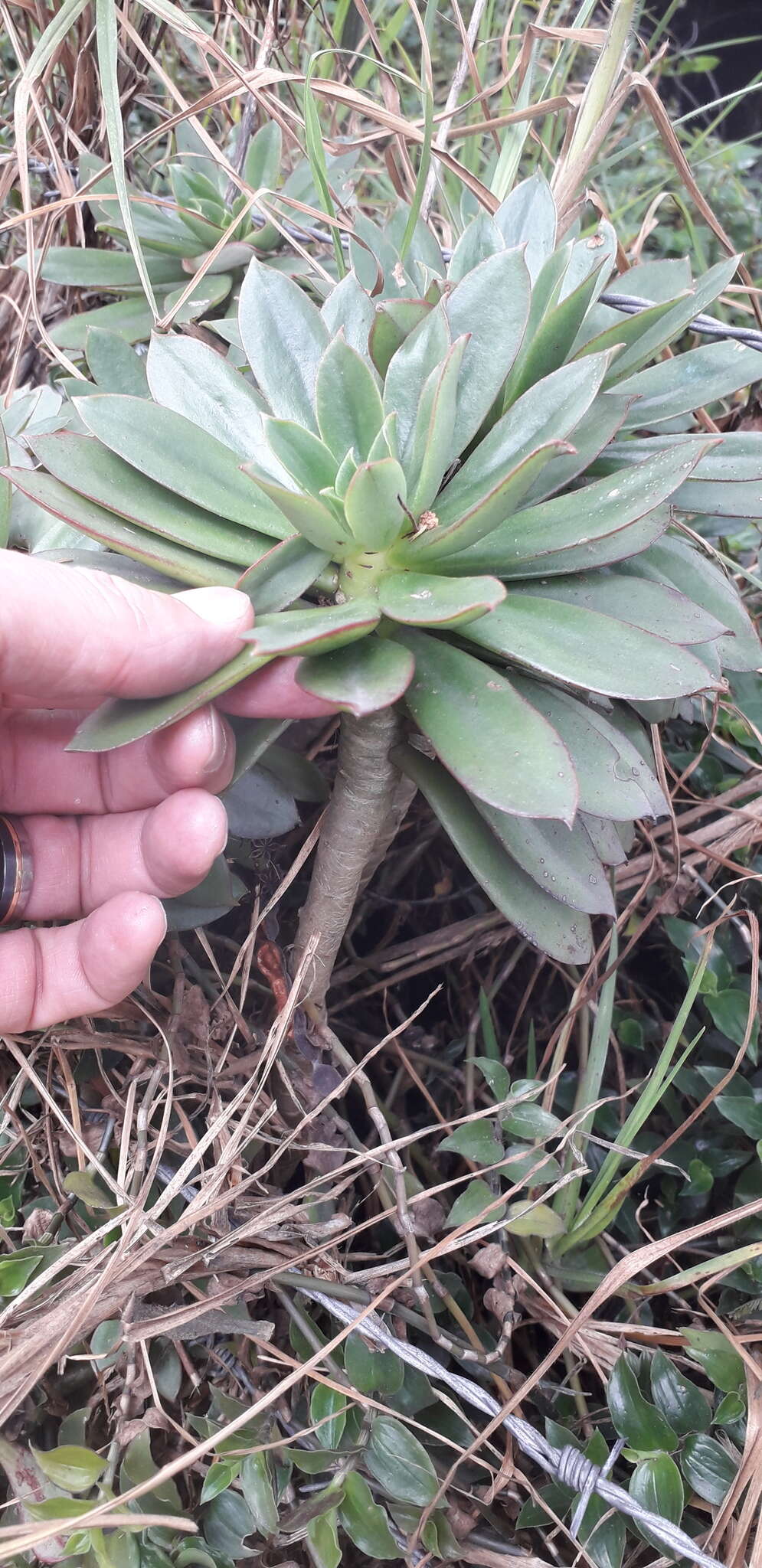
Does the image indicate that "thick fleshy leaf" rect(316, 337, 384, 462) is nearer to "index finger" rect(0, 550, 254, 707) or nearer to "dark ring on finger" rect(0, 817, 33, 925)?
"index finger" rect(0, 550, 254, 707)

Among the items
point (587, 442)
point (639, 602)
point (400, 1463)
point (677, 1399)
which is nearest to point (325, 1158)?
point (400, 1463)

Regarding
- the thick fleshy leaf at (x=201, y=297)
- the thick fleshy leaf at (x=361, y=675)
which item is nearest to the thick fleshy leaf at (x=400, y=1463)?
the thick fleshy leaf at (x=361, y=675)

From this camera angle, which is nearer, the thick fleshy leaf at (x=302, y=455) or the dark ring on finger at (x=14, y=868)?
the thick fleshy leaf at (x=302, y=455)

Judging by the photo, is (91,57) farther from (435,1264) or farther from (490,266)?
(435,1264)

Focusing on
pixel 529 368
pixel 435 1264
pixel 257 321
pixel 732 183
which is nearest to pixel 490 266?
pixel 529 368

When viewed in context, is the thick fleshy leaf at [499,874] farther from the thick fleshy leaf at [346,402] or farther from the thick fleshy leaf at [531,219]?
the thick fleshy leaf at [531,219]
